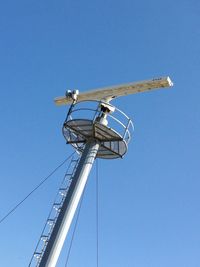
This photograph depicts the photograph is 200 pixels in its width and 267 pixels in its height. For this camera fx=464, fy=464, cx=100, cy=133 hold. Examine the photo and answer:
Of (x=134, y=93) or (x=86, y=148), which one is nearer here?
(x=86, y=148)

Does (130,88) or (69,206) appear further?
(130,88)

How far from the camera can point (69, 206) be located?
2950 centimetres

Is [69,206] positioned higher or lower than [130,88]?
lower

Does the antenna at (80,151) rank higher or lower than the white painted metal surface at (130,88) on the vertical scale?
lower

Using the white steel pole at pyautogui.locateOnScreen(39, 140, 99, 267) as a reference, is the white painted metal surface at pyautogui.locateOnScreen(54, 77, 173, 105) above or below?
above

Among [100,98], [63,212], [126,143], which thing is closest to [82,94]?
[100,98]

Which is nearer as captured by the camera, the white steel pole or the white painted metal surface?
the white steel pole

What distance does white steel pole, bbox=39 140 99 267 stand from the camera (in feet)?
91.1

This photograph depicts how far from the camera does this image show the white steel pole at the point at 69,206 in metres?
27.8

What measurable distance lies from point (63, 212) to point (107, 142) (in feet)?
20.5

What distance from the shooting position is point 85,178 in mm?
30906

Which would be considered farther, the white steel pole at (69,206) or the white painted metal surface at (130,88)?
the white painted metal surface at (130,88)

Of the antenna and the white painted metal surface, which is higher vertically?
the white painted metal surface

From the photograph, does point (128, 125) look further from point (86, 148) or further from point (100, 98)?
point (100, 98)
